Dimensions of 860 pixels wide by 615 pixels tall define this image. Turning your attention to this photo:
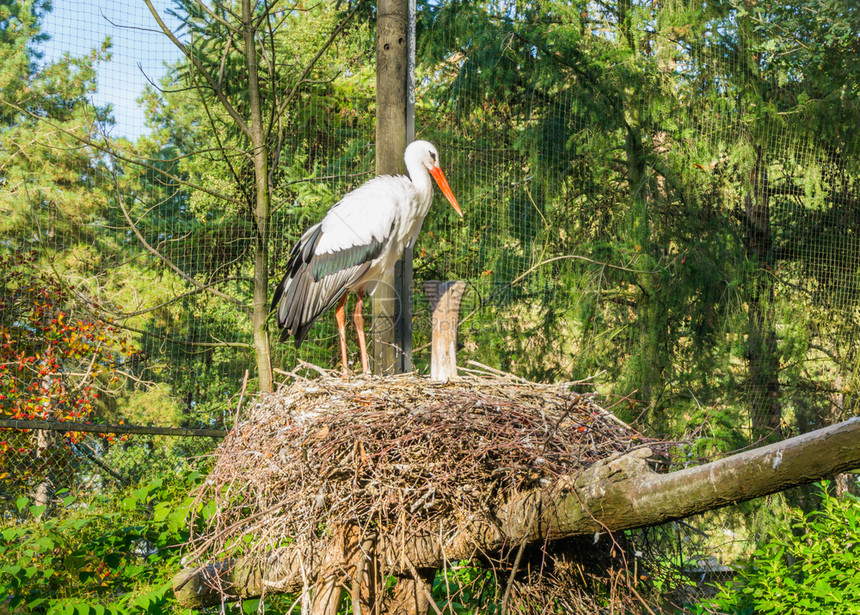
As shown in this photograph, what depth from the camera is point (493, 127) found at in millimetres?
5262

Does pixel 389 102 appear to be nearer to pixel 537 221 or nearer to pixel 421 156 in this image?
pixel 421 156

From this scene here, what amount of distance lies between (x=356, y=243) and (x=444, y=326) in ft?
2.86

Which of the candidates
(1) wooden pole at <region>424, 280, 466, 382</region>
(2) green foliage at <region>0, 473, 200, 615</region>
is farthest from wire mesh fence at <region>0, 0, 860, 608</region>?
(1) wooden pole at <region>424, 280, 466, 382</region>

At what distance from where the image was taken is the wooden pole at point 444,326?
2.80 meters

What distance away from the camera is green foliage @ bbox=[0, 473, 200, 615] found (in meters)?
3.53

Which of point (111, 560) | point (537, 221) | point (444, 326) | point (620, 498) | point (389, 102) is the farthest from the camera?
point (537, 221)

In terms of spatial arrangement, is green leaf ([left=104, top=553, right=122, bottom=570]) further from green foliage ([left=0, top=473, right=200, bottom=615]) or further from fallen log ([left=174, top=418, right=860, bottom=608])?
fallen log ([left=174, top=418, right=860, bottom=608])

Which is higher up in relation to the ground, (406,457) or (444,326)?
(444,326)

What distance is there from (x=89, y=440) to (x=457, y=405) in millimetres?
5118

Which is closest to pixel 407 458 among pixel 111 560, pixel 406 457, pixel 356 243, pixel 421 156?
pixel 406 457

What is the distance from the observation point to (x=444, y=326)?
2795 millimetres

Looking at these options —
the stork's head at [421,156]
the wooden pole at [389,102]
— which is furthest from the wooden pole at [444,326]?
the stork's head at [421,156]

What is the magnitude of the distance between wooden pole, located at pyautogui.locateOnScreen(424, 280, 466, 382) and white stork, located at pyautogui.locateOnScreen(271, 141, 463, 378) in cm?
66

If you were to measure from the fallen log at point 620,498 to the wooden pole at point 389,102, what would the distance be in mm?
1101
